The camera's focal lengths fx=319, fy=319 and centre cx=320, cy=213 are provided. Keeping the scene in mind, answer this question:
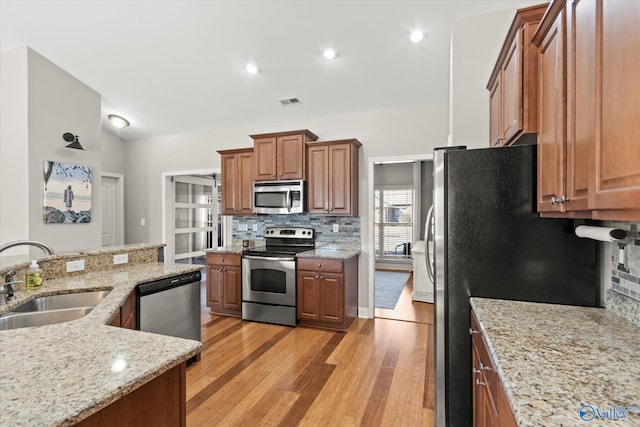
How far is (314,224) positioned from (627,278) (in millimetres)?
3285

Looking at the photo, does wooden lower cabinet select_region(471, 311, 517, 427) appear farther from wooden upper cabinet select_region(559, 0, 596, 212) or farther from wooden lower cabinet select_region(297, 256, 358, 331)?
wooden lower cabinet select_region(297, 256, 358, 331)

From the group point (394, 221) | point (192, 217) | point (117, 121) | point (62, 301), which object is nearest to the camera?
point (62, 301)

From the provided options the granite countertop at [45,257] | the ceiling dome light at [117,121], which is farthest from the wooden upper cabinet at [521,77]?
the ceiling dome light at [117,121]

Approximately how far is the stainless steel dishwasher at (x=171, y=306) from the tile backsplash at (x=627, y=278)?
267 cm

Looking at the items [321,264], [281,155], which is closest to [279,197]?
[281,155]

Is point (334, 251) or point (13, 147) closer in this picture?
point (13, 147)

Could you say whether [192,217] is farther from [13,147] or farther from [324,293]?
[324,293]

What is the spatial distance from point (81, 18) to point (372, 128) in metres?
3.23

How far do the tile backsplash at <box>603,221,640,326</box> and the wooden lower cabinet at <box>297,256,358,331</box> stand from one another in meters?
2.36

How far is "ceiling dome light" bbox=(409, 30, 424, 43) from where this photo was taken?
276 cm

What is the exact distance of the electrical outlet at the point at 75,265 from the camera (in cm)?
226

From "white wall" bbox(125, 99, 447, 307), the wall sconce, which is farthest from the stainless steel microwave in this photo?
the wall sconce

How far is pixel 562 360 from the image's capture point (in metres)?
1.01

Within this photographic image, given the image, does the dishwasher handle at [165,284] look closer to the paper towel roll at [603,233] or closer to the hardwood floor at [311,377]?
the hardwood floor at [311,377]
